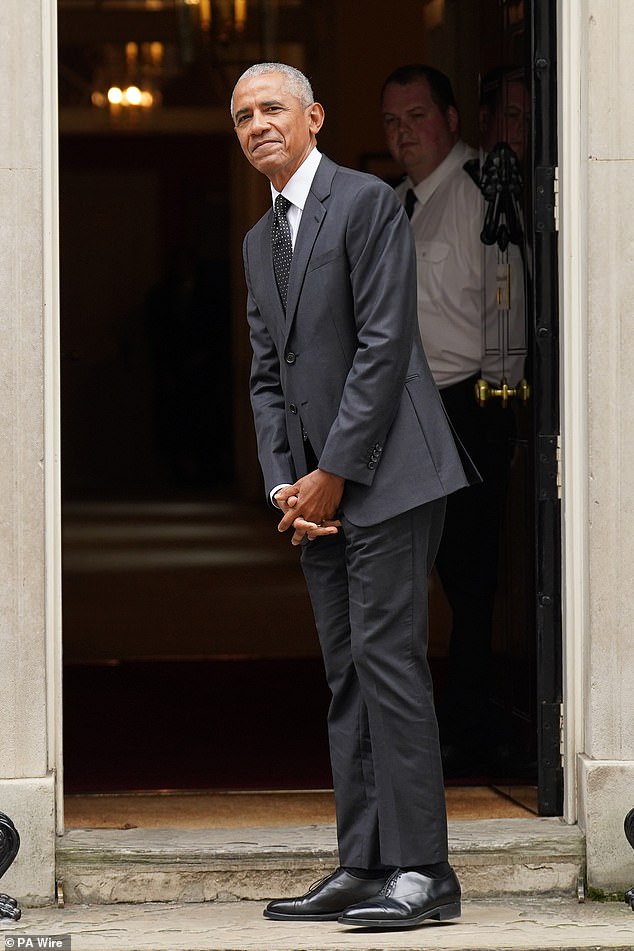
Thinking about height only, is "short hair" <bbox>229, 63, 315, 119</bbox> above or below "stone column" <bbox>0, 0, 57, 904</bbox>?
above

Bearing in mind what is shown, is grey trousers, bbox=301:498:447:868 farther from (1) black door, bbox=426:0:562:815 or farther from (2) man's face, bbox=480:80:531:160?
(2) man's face, bbox=480:80:531:160

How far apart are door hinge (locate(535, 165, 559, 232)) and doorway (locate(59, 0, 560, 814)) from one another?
0.04 metres

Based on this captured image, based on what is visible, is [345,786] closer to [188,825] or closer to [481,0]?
[188,825]

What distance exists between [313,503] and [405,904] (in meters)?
0.95

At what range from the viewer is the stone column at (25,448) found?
404cm

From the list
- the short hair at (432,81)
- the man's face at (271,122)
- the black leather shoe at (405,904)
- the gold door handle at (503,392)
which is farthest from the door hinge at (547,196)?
the black leather shoe at (405,904)

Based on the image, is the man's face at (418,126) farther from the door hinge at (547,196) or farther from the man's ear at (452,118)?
the door hinge at (547,196)

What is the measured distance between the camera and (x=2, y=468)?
4.07m

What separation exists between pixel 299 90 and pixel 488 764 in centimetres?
230

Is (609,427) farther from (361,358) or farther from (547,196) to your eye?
(361,358)

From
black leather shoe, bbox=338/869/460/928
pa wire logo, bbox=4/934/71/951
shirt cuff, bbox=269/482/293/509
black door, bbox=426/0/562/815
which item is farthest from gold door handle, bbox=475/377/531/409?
pa wire logo, bbox=4/934/71/951

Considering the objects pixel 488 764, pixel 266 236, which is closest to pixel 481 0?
pixel 266 236

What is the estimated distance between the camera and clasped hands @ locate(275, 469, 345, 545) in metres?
3.66

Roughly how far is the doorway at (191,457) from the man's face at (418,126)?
203 millimetres
